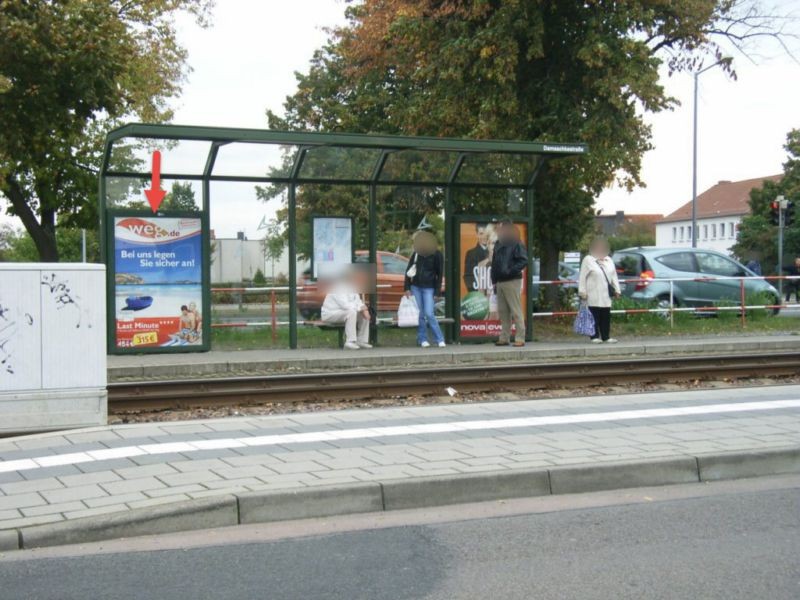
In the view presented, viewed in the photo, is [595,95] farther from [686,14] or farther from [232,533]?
[232,533]

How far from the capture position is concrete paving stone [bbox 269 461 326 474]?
6531mm

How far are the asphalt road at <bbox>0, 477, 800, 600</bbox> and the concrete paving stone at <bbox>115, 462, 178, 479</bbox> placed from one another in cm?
105

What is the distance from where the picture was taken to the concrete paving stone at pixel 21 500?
5738 millimetres

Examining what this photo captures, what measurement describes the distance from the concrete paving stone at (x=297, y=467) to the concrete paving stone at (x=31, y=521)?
155cm

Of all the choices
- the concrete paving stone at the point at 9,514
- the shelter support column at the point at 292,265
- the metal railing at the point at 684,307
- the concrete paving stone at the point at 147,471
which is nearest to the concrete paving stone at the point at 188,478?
the concrete paving stone at the point at 147,471

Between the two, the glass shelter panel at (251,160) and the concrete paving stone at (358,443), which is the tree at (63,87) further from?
the concrete paving stone at (358,443)

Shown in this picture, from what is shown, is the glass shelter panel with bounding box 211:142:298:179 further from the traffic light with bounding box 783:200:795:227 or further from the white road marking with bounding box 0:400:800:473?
the traffic light with bounding box 783:200:795:227

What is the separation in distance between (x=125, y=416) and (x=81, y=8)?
15390 millimetres

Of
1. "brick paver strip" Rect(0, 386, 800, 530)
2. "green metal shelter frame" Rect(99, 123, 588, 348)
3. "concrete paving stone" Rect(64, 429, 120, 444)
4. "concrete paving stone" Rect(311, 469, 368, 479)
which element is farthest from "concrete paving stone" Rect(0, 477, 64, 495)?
"green metal shelter frame" Rect(99, 123, 588, 348)

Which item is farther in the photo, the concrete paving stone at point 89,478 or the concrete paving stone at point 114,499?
the concrete paving stone at point 89,478

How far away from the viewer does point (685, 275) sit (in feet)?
70.0

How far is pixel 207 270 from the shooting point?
47.5 feet

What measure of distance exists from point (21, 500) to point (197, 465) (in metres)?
1.24

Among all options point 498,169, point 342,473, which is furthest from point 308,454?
point 498,169
